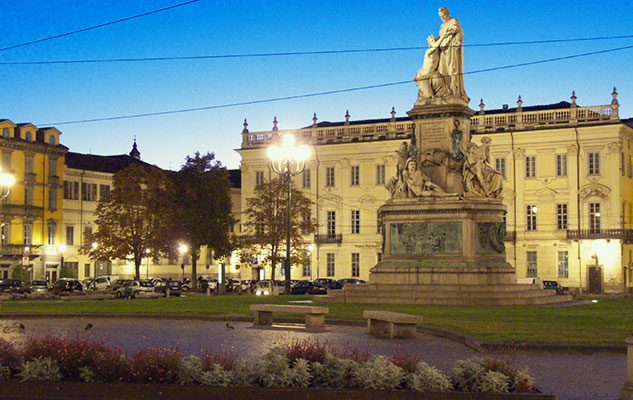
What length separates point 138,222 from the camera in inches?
3046

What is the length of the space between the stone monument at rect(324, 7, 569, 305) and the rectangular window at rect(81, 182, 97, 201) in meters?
61.5

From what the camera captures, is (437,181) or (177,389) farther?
(437,181)

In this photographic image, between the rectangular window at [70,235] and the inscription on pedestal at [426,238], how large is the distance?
61278mm

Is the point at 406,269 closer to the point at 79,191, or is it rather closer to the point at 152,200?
the point at 152,200

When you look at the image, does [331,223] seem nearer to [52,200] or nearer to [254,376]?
[52,200]

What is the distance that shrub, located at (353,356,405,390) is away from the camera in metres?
13.2

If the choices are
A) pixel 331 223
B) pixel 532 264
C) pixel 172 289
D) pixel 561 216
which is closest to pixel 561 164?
pixel 561 216

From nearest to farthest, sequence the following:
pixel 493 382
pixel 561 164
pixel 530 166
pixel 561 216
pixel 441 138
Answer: pixel 493 382 → pixel 441 138 → pixel 561 164 → pixel 561 216 → pixel 530 166

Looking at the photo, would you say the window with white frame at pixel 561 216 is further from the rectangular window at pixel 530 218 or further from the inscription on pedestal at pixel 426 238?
the inscription on pedestal at pixel 426 238

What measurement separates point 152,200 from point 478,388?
65.4m

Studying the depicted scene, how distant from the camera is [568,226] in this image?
279ft

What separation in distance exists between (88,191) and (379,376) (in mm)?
88914

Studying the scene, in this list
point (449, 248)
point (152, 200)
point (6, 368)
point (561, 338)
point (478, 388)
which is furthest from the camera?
point (152, 200)

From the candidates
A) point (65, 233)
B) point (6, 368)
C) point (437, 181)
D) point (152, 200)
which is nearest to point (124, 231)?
point (152, 200)
